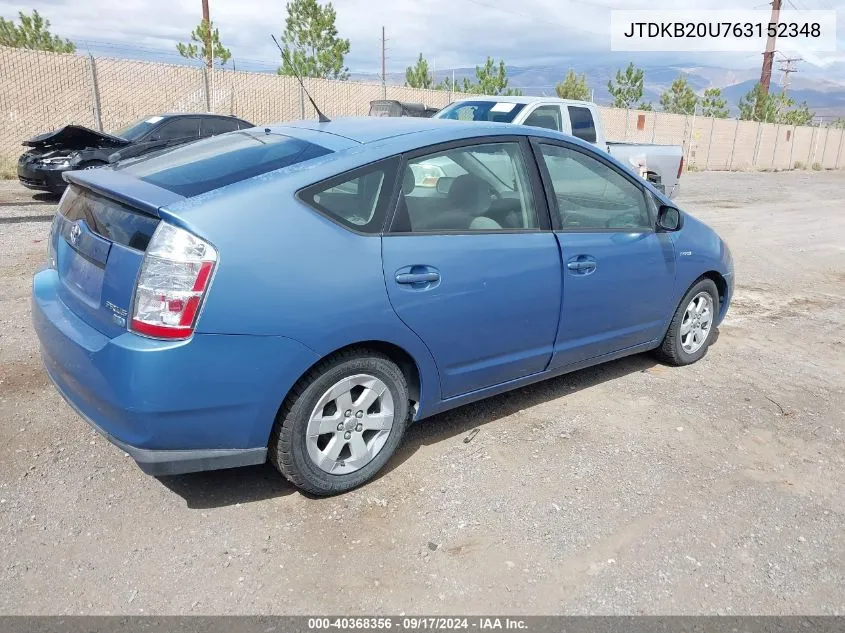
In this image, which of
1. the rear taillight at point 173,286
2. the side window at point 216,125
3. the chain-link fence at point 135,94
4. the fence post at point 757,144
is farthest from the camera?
the fence post at point 757,144

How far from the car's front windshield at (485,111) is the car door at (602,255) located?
548cm

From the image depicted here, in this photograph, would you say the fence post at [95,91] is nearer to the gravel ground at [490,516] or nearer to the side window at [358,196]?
the gravel ground at [490,516]

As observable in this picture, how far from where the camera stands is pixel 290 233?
9.12 ft

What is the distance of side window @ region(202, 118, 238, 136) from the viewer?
12.2m

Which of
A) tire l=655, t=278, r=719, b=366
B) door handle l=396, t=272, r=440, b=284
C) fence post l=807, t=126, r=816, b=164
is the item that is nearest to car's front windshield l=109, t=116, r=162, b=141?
tire l=655, t=278, r=719, b=366

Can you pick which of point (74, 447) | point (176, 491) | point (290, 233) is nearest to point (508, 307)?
point (290, 233)

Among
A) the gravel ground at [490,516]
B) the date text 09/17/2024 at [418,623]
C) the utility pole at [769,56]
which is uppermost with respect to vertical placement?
the utility pole at [769,56]

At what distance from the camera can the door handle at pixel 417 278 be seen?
10.0ft

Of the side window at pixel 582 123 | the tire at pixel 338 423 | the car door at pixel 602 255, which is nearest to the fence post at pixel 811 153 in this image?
the side window at pixel 582 123

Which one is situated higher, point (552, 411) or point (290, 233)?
point (290, 233)

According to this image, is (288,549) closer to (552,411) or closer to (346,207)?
(346,207)

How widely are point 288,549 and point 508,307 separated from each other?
1566mm

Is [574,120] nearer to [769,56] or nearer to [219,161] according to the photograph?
[219,161]

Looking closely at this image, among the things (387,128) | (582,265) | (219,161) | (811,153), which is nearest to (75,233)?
(219,161)
